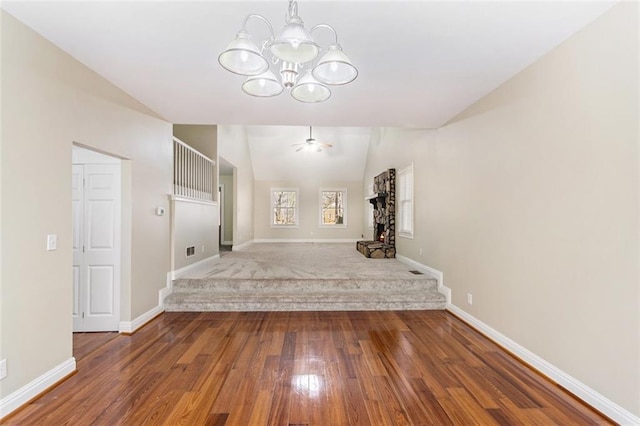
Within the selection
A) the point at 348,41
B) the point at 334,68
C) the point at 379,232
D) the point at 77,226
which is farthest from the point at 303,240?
the point at 334,68

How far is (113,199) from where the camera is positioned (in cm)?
336

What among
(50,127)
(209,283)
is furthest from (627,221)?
(209,283)

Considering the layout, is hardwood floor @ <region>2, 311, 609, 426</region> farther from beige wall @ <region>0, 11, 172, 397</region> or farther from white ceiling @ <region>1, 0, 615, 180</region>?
white ceiling @ <region>1, 0, 615, 180</region>

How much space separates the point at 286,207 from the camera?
11.0 m

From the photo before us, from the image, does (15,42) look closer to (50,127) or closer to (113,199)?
(50,127)

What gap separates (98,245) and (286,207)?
779 cm

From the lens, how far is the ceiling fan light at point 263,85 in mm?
1959

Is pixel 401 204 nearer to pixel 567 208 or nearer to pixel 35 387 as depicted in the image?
pixel 567 208

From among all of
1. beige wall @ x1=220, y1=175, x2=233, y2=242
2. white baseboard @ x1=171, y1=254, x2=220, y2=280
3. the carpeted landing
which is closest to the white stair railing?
white baseboard @ x1=171, y1=254, x2=220, y2=280

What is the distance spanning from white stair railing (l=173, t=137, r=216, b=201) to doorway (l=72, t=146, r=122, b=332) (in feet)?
4.06

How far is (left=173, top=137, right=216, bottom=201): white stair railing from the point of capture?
4719mm

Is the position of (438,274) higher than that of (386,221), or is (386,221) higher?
(386,221)

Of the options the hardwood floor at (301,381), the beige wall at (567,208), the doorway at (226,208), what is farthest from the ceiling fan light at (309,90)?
the doorway at (226,208)

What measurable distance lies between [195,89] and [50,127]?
1.28 meters
